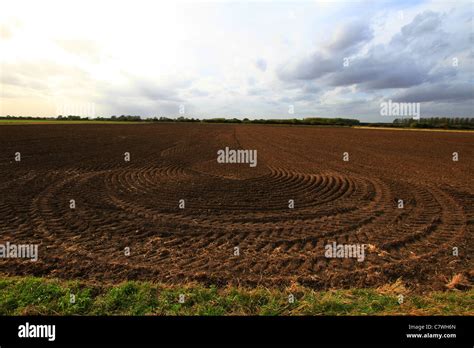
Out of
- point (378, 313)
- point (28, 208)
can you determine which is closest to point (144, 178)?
point (28, 208)

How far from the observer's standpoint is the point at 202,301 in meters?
4.05

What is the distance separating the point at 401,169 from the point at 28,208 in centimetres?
1898

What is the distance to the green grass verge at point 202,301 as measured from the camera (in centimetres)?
381

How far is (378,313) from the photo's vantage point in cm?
383
